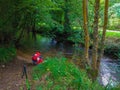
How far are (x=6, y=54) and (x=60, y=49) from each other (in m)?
8.25

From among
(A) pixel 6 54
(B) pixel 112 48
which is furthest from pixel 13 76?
(B) pixel 112 48

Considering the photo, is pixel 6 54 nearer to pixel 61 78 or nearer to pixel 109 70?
pixel 109 70

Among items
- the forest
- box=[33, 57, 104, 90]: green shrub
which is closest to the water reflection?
the forest

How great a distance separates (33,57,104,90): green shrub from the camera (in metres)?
5.54

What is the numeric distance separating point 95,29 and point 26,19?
8680 millimetres

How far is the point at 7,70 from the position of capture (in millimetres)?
10273

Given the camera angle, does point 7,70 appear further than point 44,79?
A: Yes

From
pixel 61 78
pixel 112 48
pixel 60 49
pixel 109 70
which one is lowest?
pixel 109 70

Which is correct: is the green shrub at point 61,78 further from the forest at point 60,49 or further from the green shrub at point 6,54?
the green shrub at point 6,54

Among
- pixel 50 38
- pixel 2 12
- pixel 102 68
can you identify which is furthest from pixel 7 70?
pixel 50 38

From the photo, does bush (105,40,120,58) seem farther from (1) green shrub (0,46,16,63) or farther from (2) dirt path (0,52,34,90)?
(1) green shrub (0,46,16,63)

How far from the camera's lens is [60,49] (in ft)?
64.3

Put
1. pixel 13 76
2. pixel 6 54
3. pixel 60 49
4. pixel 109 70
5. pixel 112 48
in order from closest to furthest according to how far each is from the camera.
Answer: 1. pixel 13 76
2. pixel 6 54
3. pixel 109 70
4. pixel 112 48
5. pixel 60 49

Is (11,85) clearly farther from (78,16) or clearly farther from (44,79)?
(78,16)
